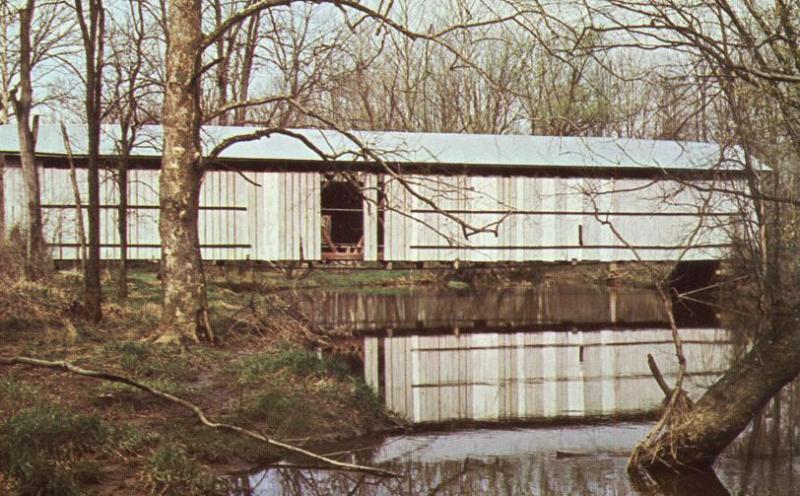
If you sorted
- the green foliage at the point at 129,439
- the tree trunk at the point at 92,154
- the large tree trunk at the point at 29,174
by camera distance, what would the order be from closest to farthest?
1. the green foliage at the point at 129,439
2. the tree trunk at the point at 92,154
3. the large tree trunk at the point at 29,174

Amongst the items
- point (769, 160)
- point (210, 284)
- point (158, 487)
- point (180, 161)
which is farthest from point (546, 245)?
point (158, 487)

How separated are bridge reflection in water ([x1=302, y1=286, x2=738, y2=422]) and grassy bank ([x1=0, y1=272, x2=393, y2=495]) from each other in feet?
4.29

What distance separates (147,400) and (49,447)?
74.9 inches

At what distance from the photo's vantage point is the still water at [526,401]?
22.1ft

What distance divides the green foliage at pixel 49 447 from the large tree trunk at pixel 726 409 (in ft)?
14.0

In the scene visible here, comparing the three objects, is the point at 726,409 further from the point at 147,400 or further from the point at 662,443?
the point at 147,400

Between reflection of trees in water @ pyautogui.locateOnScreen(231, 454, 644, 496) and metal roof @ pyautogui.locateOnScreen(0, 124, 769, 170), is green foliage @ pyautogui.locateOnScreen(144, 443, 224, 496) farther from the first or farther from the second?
metal roof @ pyautogui.locateOnScreen(0, 124, 769, 170)

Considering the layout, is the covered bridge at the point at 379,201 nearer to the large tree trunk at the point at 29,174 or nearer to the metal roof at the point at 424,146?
the metal roof at the point at 424,146

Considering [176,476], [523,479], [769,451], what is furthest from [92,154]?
[769,451]

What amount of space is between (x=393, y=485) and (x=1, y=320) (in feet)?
19.8

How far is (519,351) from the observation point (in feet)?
44.9

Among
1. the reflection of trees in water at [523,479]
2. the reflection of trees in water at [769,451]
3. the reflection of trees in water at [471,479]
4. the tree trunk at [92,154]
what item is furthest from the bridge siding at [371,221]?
the reflection of trees in water at [471,479]

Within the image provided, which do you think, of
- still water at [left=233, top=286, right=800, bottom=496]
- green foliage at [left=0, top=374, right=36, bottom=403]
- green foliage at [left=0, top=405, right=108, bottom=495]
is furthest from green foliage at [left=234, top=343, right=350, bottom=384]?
green foliage at [left=0, top=405, right=108, bottom=495]

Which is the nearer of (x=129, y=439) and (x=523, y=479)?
(x=129, y=439)
